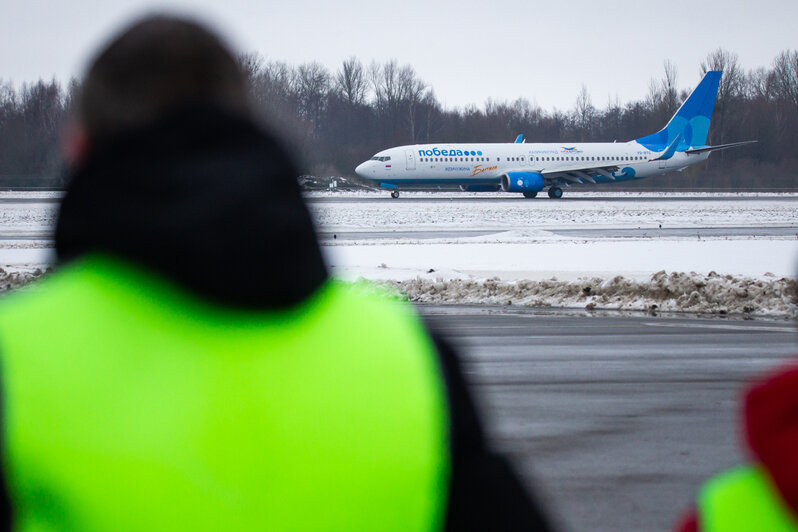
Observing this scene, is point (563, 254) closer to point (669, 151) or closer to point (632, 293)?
point (632, 293)

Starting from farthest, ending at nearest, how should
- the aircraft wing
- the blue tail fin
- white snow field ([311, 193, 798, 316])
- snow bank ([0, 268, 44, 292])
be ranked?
the blue tail fin < the aircraft wing < snow bank ([0, 268, 44, 292]) < white snow field ([311, 193, 798, 316])

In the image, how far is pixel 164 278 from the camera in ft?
4.00

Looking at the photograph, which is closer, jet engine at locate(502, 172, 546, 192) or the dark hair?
the dark hair

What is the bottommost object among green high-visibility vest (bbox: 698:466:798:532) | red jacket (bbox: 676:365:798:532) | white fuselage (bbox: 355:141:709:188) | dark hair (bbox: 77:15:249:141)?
white fuselage (bbox: 355:141:709:188)

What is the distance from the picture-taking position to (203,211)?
3.98ft

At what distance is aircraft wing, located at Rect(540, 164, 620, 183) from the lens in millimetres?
49747

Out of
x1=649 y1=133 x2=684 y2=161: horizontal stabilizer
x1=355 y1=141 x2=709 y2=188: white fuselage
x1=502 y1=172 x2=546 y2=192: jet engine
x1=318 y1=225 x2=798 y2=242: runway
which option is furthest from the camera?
x1=649 y1=133 x2=684 y2=161: horizontal stabilizer

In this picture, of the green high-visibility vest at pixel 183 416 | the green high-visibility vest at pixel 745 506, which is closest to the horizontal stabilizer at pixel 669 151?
the green high-visibility vest at pixel 745 506

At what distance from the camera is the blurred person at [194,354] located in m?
1.17

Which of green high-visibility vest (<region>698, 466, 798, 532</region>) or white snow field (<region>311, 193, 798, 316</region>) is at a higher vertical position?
green high-visibility vest (<region>698, 466, 798, 532</region>)

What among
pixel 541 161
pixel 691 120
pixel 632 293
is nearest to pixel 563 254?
pixel 632 293

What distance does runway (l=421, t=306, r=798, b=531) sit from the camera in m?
5.13

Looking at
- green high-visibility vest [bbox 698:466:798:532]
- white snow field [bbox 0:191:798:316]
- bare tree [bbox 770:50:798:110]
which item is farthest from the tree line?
green high-visibility vest [bbox 698:466:798:532]

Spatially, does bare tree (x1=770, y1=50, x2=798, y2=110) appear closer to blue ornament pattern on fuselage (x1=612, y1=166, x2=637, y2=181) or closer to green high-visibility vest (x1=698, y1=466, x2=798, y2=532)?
blue ornament pattern on fuselage (x1=612, y1=166, x2=637, y2=181)
